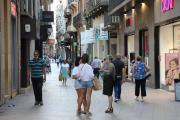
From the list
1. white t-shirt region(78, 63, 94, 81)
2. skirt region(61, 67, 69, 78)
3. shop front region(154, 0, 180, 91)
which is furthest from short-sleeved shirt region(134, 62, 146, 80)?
skirt region(61, 67, 69, 78)

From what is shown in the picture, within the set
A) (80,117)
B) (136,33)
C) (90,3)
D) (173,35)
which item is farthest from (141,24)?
(90,3)

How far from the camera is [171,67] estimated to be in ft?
47.1

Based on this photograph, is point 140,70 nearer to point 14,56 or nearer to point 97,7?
point 14,56

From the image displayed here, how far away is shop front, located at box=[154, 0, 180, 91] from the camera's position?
44.9ft

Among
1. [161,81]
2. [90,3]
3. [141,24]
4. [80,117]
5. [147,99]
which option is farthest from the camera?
[90,3]

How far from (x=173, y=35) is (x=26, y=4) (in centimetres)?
737


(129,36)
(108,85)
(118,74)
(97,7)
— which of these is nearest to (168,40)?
(118,74)

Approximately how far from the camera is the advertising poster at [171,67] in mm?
13969

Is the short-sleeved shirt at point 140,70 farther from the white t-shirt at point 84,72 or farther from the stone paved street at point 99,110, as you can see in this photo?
the white t-shirt at point 84,72

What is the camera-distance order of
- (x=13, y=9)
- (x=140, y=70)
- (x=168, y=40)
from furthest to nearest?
(x=168, y=40), (x=13, y=9), (x=140, y=70)

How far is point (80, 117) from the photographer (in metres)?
8.73

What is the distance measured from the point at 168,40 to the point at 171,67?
1578mm

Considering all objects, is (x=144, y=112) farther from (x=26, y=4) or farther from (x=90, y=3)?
(x=90, y=3)

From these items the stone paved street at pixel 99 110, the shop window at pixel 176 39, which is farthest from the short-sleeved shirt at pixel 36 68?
the shop window at pixel 176 39
